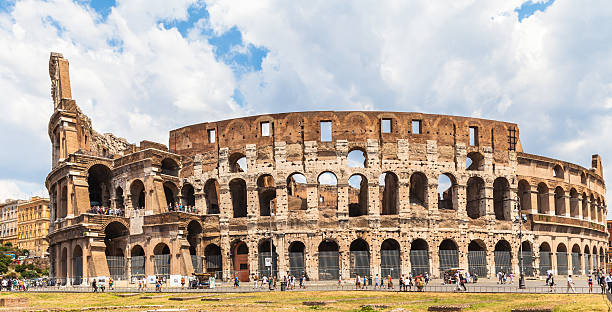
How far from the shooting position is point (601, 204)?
2554 inches

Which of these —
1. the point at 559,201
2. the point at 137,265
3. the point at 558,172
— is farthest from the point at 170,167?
the point at 559,201

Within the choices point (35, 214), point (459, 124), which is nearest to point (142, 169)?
point (459, 124)

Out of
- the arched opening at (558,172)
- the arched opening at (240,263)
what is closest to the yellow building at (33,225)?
the arched opening at (240,263)

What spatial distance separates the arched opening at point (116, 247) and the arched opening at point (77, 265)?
2.15 m

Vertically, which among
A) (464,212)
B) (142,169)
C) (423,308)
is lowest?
(423,308)

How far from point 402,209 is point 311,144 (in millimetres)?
8864

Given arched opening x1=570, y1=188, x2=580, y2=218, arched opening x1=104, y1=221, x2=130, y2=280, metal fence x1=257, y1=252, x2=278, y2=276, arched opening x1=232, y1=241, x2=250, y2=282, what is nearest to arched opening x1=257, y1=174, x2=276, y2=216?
arched opening x1=232, y1=241, x2=250, y2=282

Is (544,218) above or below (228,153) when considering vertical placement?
below

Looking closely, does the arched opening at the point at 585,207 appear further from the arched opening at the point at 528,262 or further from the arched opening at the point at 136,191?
the arched opening at the point at 136,191

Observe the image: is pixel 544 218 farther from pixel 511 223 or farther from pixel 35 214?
pixel 35 214

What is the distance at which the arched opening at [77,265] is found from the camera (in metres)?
49.7

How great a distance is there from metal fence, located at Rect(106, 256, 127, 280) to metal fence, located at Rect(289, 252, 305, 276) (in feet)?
46.0

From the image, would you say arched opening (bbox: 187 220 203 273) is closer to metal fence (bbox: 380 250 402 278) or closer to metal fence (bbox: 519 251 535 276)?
metal fence (bbox: 380 250 402 278)

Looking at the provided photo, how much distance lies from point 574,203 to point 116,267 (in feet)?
138
